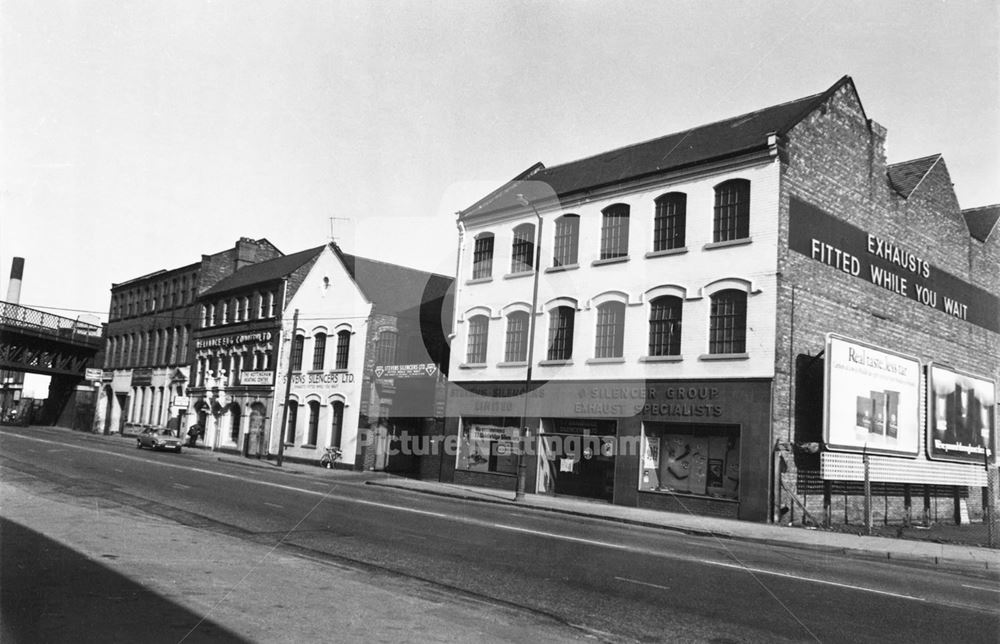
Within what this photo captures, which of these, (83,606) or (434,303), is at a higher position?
(434,303)

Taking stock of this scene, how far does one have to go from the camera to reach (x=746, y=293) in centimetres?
2269

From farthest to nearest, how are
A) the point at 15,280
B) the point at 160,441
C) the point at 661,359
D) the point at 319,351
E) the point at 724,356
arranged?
the point at 15,280, the point at 319,351, the point at 160,441, the point at 661,359, the point at 724,356

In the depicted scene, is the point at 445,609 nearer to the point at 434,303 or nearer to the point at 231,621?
the point at 231,621

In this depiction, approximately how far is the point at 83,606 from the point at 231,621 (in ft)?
4.58

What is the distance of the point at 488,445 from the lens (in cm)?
2959

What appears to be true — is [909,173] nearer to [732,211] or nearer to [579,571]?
[732,211]

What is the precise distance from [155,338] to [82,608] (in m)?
54.8

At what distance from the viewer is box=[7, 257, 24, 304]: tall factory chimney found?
55250 millimetres

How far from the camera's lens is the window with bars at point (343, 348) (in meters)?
38.3

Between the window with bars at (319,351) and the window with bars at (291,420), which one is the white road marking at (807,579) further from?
the window with bars at (291,420)

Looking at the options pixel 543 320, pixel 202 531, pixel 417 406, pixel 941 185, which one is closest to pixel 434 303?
pixel 417 406

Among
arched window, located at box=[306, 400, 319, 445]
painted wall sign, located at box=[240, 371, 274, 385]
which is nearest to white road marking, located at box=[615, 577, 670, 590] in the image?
arched window, located at box=[306, 400, 319, 445]

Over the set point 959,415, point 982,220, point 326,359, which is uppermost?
point 982,220

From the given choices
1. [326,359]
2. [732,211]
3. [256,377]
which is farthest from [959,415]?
[256,377]
